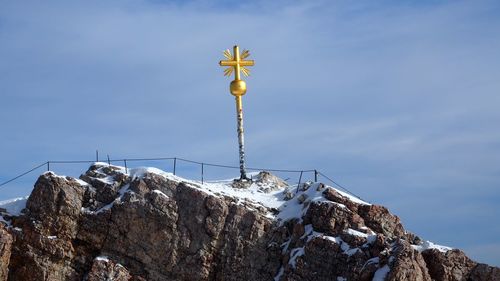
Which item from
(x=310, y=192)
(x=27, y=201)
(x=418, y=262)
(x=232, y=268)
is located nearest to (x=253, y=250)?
(x=232, y=268)

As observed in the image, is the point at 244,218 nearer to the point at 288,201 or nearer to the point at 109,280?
the point at 288,201

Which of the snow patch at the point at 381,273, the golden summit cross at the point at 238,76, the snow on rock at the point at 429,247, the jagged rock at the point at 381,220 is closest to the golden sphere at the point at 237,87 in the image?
the golden summit cross at the point at 238,76

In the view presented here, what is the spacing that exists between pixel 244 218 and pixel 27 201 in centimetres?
1027

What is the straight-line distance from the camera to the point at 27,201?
45.8m

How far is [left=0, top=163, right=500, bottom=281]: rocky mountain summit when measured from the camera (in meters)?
44.1

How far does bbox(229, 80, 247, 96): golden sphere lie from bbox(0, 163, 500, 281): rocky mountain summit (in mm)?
7254

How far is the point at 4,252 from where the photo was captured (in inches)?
1734

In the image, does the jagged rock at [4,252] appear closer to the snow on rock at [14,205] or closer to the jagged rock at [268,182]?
the snow on rock at [14,205]

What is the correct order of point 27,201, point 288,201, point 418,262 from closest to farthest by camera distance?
point 418,262 → point 27,201 → point 288,201

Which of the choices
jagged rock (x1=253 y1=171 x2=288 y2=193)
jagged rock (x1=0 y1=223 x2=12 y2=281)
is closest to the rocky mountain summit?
jagged rock (x1=0 y1=223 x2=12 y2=281)

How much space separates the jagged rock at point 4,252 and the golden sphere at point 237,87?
14.8 meters

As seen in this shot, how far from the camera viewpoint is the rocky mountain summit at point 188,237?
145 feet

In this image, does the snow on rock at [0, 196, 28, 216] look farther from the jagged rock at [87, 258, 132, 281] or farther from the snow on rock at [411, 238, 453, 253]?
the snow on rock at [411, 238, 453, 253]

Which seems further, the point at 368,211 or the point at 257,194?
the point at 257,194
